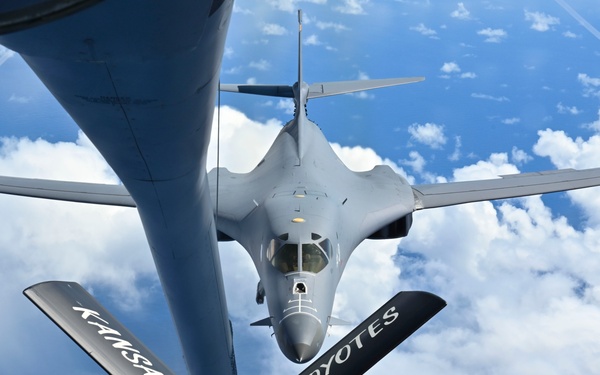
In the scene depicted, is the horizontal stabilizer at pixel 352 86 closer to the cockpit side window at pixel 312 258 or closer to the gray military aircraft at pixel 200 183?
the gray military aircraft at pixel 200 183

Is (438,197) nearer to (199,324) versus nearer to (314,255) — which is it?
(314,255)

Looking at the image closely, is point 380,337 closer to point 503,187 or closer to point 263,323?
point 263,323

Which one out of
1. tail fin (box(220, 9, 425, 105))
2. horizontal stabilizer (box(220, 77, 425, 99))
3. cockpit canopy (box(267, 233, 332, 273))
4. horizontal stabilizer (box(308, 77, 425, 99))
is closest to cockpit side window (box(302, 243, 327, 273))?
cockpit canopy (box(267, 233, 332, 273))

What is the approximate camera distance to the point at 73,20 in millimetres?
4359

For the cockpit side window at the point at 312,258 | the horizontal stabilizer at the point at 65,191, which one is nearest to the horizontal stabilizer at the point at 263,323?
the cockpit side window at the point at 312,258

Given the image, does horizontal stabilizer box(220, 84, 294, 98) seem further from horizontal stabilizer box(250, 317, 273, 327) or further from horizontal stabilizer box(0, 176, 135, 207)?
horizontal stabilizer box(250, 317, 273, 327)

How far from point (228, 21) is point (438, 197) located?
1698cm

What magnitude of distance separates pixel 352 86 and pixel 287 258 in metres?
11.4

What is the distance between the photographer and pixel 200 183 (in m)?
8.18

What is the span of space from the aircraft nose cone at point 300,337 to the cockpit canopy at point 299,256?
132 centimetres

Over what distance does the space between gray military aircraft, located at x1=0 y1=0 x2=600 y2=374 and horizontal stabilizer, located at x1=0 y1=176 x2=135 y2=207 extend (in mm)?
37

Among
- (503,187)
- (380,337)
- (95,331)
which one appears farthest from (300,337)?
(503,187)

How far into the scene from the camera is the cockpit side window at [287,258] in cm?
1603

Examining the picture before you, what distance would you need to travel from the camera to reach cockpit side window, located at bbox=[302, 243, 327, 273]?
52.6 ft
